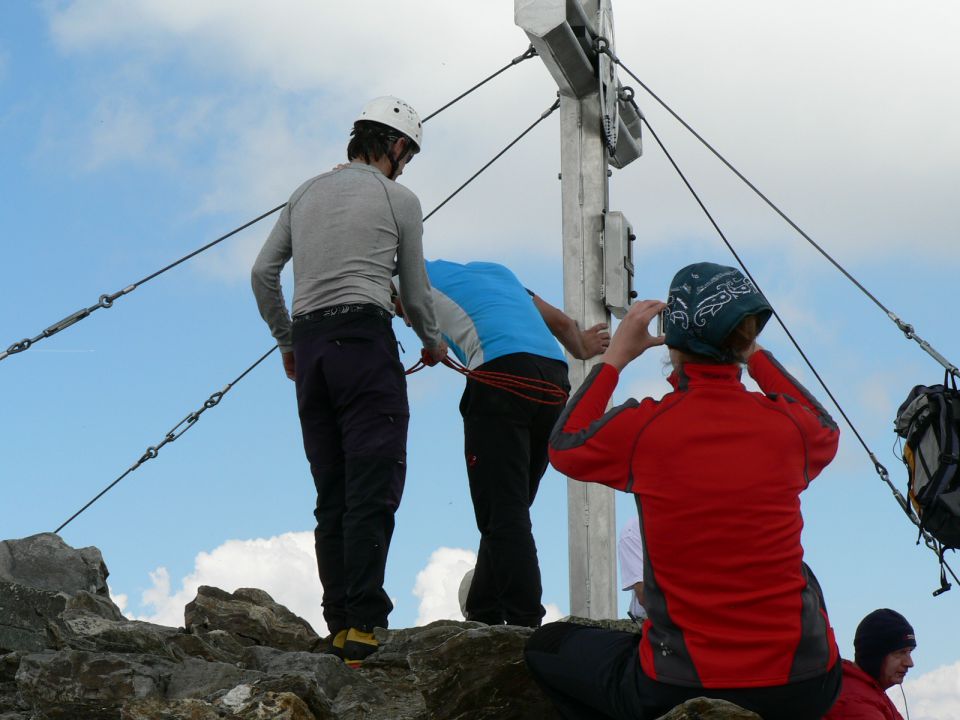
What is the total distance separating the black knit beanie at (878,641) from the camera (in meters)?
5.29

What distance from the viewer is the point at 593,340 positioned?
280 inches

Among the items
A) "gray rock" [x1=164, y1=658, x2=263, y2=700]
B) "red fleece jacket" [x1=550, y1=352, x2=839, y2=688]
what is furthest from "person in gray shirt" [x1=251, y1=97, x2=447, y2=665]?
"red fleece jacket" [x1=550, y1=352, x2=839, y2=688]

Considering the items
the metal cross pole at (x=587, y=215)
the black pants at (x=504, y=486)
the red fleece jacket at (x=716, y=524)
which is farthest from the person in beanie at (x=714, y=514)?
the metal cross pole at (x=587, y=215)

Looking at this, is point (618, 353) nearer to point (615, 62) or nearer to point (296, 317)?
point (296, 317)

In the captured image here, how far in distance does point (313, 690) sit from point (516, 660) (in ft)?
2.27

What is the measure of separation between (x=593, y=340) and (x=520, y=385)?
1.28m

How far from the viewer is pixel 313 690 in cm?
447

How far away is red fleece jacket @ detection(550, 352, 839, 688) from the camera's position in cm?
354

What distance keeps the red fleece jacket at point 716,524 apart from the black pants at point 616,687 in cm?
4

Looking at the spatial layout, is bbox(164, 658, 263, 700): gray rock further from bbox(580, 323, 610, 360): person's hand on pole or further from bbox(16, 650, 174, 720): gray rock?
bbox(580, 323, 610, 360): person's hand on pole

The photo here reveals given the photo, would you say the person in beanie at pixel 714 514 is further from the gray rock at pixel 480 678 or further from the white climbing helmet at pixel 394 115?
the white climbing helmet at pixel 394 115

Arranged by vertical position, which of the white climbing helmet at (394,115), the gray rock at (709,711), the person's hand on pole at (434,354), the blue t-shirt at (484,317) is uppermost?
the white climbing helmet at (394,115)

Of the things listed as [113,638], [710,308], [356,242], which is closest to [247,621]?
[113,638]

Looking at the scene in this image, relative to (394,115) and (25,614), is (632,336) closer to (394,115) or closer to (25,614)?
(394,115)
